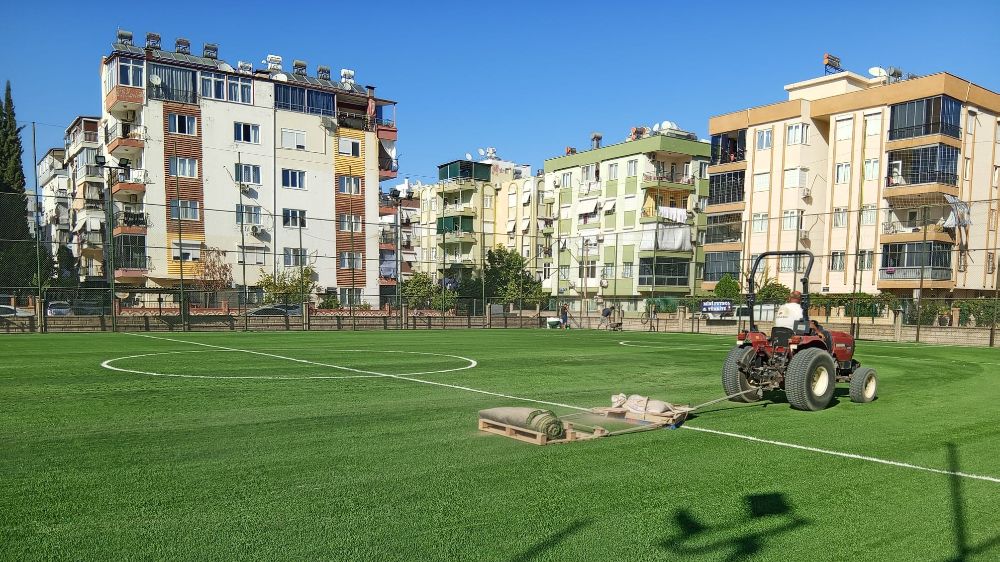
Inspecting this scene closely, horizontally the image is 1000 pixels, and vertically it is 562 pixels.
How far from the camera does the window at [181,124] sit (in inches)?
2077

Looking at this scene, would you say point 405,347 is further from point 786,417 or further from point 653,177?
point 653,177

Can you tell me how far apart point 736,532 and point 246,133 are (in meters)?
57.1

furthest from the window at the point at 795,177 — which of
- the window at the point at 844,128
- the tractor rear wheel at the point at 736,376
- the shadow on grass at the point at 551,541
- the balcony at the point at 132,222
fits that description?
the shadow on grass at the point at 551,541

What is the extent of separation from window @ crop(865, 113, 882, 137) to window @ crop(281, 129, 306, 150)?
143 feet

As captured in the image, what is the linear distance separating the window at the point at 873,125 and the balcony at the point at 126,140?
52.6 metres

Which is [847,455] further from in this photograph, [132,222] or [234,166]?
[234,166]

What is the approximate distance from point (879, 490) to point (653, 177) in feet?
200

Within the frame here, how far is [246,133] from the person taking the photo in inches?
2216

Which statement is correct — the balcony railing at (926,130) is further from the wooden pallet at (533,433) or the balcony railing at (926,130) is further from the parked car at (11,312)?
→ the parked car at (11,312)

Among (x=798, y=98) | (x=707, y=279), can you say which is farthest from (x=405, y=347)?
(x=798, y=98)

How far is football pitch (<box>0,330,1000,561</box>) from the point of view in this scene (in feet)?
17.1

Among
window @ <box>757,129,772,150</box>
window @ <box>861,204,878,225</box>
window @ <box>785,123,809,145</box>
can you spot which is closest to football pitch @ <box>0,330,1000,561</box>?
window @ <box>861,204,878,225</box>

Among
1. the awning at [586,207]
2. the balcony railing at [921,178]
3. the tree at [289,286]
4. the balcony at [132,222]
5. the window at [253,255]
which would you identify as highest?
the balcony railing at [921,178]

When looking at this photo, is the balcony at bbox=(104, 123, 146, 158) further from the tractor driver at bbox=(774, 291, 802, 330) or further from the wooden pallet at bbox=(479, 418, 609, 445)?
the tractor driver at bbox=(774, 291, 802, 330)
